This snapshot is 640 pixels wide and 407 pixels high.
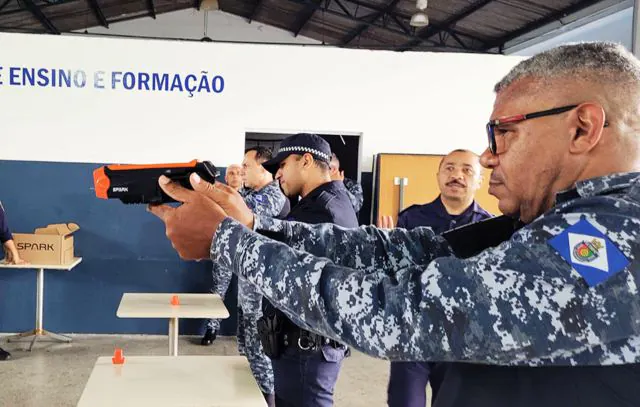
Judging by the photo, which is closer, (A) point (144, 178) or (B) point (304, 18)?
(A) point (144, 178)

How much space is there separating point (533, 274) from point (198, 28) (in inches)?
555

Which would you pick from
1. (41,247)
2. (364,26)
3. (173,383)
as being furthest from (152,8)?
(173,383)

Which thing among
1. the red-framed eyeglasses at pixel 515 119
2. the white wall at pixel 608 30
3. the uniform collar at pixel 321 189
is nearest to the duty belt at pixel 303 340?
the uniform collar at pixel 321 189

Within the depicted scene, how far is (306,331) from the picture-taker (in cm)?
239

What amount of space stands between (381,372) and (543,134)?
13.9ft

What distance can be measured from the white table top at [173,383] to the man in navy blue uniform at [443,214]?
3.24 feet

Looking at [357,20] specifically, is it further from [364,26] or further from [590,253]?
[590,253]

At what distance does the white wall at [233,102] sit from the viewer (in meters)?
5.29

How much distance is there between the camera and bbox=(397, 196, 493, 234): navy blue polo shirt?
10.8 ft

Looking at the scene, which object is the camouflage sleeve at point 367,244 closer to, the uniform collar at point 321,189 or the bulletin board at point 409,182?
the uniform collar at point 321,189

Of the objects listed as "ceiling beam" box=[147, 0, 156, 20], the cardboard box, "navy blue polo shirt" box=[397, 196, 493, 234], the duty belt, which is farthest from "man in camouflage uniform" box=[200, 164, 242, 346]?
"ceiling beam" box=[147, 0, 156, 20]

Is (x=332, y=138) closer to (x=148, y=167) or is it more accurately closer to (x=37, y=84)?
(x=37, y=84)

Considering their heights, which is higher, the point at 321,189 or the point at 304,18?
the point at 304,18

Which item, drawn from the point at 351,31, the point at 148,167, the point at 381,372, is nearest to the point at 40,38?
the point at 381,372
